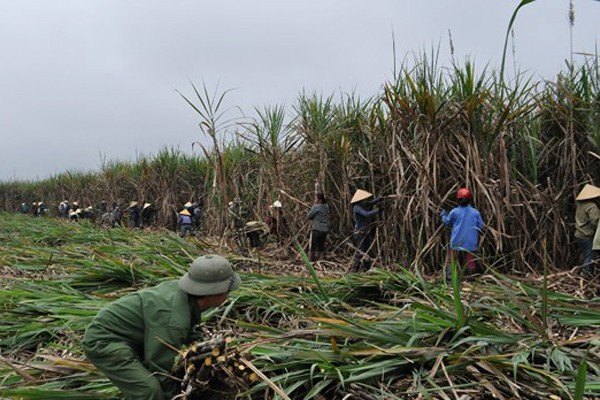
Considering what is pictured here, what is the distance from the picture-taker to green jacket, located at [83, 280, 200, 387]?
210 cm

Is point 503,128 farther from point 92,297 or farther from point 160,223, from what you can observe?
point 160,223

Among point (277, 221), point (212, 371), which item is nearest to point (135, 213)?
point (277, 221)

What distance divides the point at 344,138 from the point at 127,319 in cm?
452

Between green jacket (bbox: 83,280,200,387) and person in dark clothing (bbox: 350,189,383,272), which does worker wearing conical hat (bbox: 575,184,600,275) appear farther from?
green jacket (bbox: 83,280,200,387)

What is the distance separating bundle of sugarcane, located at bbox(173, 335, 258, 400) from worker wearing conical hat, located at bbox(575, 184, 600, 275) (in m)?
3.90

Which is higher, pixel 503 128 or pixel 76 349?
pixel 503 128

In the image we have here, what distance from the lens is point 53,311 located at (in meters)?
3.49

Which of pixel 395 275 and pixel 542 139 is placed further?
pixel 542 139

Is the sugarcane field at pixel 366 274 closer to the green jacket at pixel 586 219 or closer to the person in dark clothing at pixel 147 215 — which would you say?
the green jacket at pixel 586 219

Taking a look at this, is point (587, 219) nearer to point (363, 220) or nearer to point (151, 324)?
point (363, 220)

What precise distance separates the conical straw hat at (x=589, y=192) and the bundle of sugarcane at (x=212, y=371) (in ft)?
13.0

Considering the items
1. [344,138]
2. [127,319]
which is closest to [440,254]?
[344,138]

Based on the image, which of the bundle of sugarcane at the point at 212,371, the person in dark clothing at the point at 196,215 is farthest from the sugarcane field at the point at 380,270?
the person in dark clothing at the point at 196,215

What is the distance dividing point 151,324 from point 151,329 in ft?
0.07
